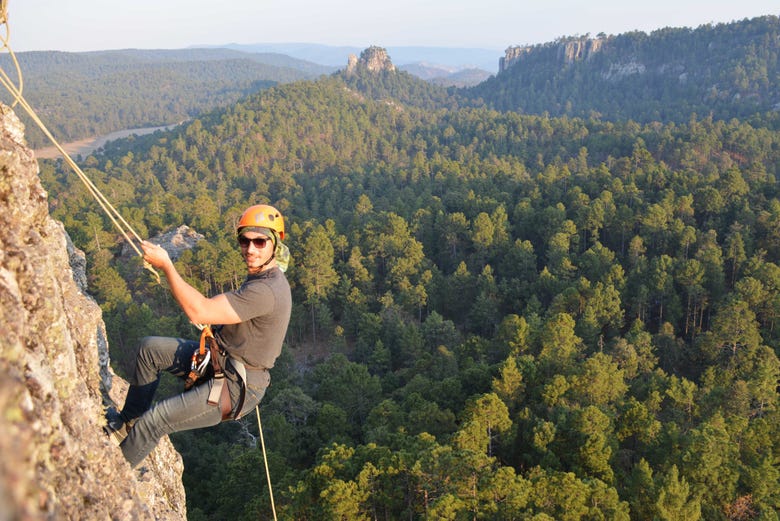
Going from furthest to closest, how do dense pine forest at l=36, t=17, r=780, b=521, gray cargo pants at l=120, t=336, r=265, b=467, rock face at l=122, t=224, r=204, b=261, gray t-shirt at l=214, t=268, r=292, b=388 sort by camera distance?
rock face at l=122, t=224, r=204, b=261
dense pine forest at l=36, t=17, r=780, b=521
gray cargo pants at l=120, t=336, r=265, b=467
gray t-shirt at l=214, t=268, r=292, b=388

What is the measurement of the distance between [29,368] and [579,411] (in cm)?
2147

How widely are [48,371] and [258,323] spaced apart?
5.95ft

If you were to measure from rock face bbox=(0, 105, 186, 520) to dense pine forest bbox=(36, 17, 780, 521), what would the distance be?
1.34 m

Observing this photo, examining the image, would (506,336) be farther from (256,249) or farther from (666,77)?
(666,77)

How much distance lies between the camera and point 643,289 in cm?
3775

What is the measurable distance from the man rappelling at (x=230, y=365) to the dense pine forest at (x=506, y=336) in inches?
31.2

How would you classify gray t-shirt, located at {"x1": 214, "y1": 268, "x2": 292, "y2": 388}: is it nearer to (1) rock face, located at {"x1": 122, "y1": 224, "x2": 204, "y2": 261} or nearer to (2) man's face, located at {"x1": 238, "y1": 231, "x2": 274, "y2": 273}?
(2) man's face, located at {"x1": 238, "y1": 231, "x2": 274, "y2": 273}

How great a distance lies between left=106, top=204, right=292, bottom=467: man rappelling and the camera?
5.03m

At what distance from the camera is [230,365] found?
5277mm

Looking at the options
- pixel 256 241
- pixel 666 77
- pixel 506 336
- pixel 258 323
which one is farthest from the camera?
pixel 666 77

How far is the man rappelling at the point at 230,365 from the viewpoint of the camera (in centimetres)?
503

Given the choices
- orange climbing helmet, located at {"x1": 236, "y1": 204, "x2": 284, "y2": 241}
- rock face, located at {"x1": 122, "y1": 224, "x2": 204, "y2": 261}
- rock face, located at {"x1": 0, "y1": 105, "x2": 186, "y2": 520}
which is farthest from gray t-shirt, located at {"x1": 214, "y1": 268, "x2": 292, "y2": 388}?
rock face, located at {"x1": 122, "y1": 224, "x2": 204, "y2": 261}

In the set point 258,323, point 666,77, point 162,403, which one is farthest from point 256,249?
point 666,77

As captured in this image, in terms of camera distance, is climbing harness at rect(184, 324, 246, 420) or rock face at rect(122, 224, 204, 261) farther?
rock face at rect(122, 224, 204, 261)
